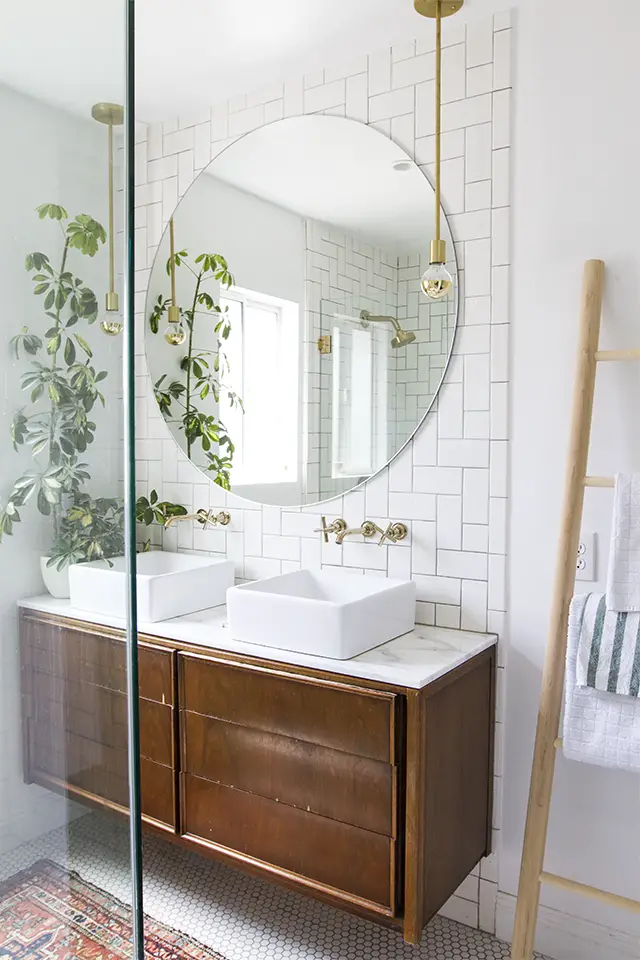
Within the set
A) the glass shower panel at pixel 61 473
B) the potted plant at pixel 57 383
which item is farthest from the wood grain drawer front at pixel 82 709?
the potted plant at pixel 57 383

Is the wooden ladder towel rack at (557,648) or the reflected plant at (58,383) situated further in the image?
the wooden ladder towel rack at (557,648)

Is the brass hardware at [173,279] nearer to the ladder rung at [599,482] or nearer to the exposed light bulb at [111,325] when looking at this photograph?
the ladder rung at [599,482]

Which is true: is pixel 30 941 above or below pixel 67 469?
below

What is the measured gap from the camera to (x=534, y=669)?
6.65ft

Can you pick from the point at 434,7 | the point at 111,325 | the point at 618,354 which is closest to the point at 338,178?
the point at 434,7

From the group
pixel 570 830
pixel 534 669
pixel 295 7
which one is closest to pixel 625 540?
pixel 534 669

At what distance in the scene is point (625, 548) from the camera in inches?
67.8

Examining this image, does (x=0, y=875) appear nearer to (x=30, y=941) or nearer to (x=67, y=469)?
(x=30, y=941)

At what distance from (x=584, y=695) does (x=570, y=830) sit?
0.48m

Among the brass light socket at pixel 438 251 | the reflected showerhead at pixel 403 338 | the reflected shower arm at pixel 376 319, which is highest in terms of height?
the brass light socket at pixel 438 251

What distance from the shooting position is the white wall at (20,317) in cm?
64

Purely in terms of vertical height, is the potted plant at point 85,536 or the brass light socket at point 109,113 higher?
the brass light socket at point 109,113

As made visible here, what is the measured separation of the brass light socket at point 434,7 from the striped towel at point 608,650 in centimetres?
154

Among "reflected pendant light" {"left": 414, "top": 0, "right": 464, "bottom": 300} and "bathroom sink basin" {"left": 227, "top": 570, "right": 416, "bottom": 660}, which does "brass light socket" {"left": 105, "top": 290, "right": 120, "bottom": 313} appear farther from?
"reflected pendant light" {"left": 414, "top": 0, "right": 464, "bottom": 300}
